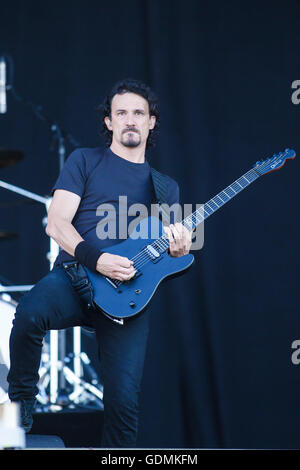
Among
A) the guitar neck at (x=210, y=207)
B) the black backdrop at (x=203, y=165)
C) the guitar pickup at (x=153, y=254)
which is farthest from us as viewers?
the black backdrop at (x=203, y=165)

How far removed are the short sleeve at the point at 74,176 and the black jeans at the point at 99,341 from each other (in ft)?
1.18

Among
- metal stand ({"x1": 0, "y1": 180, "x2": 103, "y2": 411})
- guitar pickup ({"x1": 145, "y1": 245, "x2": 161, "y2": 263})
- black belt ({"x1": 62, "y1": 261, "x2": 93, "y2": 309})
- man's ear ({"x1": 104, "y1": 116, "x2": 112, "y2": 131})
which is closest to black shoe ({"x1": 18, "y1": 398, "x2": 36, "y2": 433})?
black belt ({"x1": 62, "y1": 261, "x2": 93, "y2": 309})

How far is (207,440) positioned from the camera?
12.2 feet

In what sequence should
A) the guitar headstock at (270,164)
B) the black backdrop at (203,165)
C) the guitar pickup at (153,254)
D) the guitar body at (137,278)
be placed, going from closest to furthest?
the guitar body at (137,278) < the guitar pickup at (153,254) < the guitar headstock at (270,164) < the black backdrop at (203,165)

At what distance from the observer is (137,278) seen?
2.58 meters

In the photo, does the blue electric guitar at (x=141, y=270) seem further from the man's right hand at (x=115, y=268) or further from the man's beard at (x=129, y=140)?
the man's beard at (x=129, y=140)

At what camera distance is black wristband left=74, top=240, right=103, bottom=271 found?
8.21 feet

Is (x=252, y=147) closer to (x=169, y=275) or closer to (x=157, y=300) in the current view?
(x=157, y=300)

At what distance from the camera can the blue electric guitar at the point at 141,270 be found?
2.50 meters

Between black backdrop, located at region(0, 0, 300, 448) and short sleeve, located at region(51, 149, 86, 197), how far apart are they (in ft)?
3.47

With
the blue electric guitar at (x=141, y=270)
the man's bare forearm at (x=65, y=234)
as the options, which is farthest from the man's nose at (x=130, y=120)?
the man's bare forearm at (x=65, y=234)
